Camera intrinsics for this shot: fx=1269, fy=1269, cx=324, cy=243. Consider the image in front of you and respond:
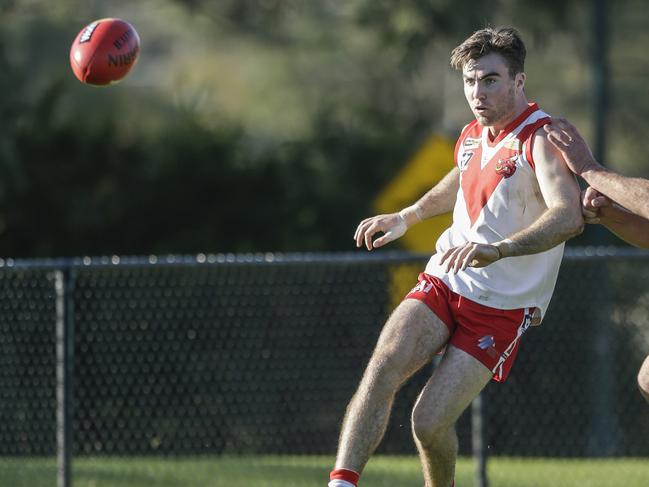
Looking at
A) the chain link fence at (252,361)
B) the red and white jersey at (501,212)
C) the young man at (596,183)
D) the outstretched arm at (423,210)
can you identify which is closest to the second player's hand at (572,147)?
the young man at (596,183)

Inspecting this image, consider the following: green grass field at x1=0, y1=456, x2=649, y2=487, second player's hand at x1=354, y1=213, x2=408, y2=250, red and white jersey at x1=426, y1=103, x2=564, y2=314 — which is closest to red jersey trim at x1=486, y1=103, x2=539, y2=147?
red and white jersey at x1=426, y1=103, x2=564, y2=314

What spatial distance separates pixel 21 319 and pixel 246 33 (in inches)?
564

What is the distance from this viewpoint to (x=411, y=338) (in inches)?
236

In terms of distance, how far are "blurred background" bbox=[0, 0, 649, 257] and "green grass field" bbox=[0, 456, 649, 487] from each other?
337cm

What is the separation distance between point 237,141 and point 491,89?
958 centimetres

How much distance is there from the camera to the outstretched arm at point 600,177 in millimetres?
5758

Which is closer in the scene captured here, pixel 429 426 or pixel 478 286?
pixel 429 426

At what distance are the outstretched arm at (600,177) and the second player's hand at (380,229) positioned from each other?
3.34ft

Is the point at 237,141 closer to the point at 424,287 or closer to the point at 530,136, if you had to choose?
the point at 424,287

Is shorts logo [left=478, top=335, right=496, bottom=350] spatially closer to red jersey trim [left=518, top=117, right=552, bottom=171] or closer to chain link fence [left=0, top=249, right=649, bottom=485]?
red jersey trim [left=518, top=117, right=552, bottom=171]

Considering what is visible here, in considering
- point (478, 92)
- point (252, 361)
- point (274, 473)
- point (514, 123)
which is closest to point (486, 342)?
point (514, 123)

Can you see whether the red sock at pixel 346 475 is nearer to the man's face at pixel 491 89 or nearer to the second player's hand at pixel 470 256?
the second player's hand at pixel 470 256

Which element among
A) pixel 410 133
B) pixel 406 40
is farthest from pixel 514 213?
pixel 410 133

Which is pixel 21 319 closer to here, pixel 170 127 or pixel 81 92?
pixel 170 127
